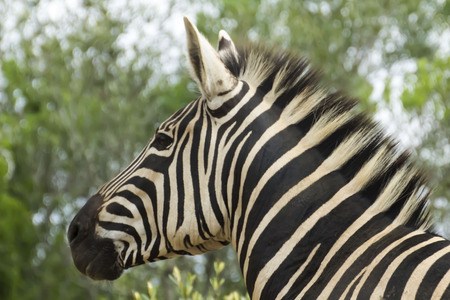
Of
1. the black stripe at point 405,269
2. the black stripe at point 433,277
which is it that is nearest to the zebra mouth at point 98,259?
the black stripe at point 405,269

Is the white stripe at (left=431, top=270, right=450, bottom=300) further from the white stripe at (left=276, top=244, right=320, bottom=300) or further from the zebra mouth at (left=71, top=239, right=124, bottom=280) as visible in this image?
the zebra mouth at (left=71, top=239, right=124, bottom=280)

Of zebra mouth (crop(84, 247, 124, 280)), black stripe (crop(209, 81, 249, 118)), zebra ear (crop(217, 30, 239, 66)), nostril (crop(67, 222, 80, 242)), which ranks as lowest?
zebra mouth (crop(84, 247, 124, 280))

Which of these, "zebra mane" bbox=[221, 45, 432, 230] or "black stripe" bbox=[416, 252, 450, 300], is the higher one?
"zebra mane" bbox=[221, 45, 432, 230]

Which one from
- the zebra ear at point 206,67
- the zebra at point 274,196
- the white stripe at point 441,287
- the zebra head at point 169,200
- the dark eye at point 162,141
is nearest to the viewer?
the white stripe at point 441,287

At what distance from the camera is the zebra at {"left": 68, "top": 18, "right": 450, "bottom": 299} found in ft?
9.37

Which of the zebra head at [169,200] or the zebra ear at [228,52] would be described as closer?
the zebra head at [169,200]

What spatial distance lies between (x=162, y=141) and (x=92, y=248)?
2.25ft

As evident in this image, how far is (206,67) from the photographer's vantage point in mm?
3205

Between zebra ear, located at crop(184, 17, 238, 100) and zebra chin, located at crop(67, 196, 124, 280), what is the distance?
2.82ft

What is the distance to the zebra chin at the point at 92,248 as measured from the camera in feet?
11.4

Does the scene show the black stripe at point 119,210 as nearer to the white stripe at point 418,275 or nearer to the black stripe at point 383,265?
the black stripe at point 383,265

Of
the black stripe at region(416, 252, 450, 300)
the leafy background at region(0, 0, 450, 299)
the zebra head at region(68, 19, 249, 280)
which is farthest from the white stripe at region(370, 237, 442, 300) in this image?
the leafy background at region(0, 0, 450, 299)

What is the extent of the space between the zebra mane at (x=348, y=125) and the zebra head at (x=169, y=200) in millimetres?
187

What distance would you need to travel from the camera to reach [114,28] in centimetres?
1909
